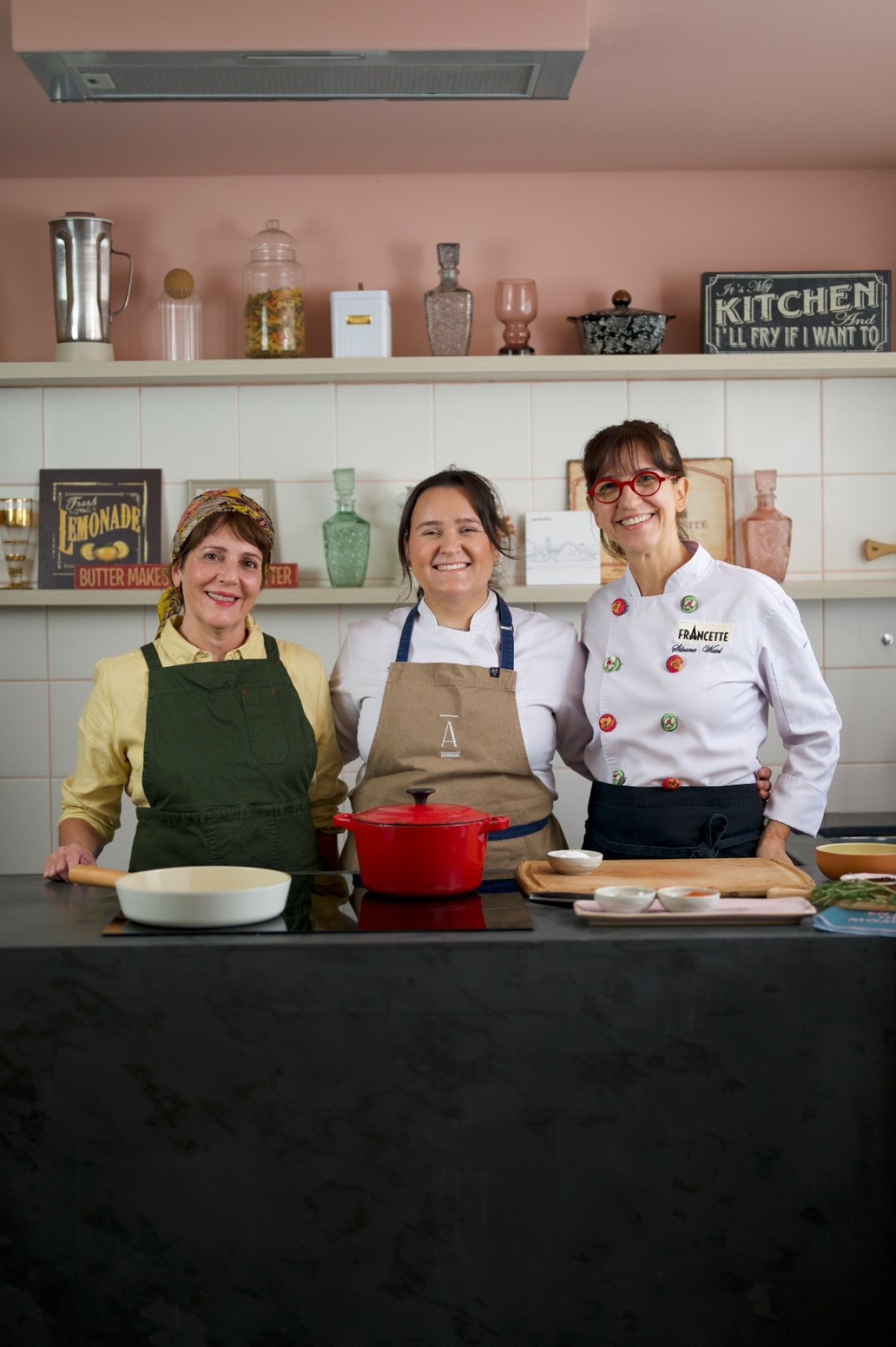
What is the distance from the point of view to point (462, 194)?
326cm

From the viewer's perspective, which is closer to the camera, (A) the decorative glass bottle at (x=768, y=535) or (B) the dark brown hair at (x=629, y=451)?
(B) the dark brown hair at (x=629, y=451)

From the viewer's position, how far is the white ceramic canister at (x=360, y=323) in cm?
309

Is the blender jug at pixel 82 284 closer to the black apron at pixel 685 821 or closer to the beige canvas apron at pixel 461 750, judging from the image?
the beige canvas apron at pixel 461 750

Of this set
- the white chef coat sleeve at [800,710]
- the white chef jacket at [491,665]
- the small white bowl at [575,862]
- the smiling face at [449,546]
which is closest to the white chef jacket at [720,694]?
the white chef coat sleeve at [800,710]

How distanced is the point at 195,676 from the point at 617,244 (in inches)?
73.1

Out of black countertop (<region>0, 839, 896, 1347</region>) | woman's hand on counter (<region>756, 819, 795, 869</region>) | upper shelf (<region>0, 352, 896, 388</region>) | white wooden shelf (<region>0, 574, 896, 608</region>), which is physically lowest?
black countertop (<region>0, 839, 896, 1347</region>)

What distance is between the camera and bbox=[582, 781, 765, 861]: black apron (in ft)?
6.62

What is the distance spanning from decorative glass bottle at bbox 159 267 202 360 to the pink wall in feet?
0.38

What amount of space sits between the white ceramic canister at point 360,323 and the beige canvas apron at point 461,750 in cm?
121

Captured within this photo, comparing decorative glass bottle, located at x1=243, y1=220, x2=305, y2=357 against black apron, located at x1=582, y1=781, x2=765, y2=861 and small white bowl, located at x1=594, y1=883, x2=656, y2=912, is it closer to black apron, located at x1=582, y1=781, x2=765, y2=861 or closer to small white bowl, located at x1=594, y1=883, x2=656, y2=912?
black apron, located at x1=582, y1=781, x2=765, y2=861

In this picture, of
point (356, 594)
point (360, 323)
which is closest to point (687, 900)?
point (356, 594)

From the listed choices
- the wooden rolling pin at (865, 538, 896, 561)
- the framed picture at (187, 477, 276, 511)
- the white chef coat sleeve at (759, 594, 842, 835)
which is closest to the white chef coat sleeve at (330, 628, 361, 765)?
the white chef coat sleeve at (759, 594, 842, 835)

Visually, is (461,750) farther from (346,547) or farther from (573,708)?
(346,547)

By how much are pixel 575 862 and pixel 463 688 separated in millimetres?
558
